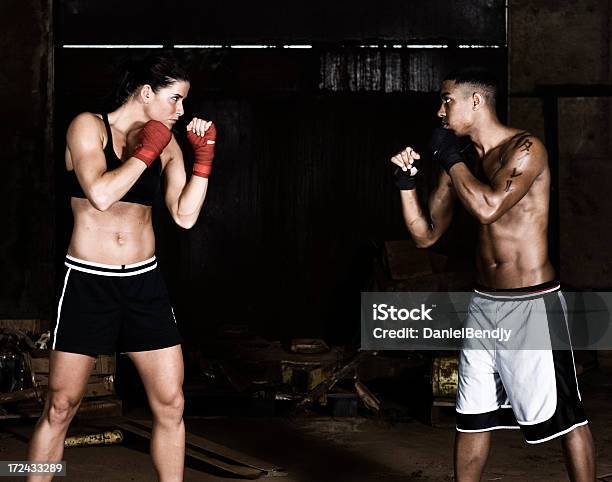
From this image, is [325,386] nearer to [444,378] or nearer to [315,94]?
[444,378]

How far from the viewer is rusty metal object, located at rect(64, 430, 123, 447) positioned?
5.91 meters

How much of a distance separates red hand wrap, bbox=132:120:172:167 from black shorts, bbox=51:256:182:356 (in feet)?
1.61

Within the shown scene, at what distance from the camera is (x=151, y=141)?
4191mm

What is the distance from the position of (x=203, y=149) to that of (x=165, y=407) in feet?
3.78

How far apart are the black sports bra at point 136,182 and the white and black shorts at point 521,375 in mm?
1542

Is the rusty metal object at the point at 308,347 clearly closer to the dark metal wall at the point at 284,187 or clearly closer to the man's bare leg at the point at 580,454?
the dark metal wall at the point at 284,187

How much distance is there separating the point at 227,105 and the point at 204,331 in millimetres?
1964

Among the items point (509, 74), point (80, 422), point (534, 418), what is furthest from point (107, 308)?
point (509, 74)

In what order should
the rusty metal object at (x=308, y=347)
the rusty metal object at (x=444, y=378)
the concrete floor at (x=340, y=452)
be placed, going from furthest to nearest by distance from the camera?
the rusty metal object at (x=308, y=347) < the rusty metal object at (x=444, y=378) < the concrete floor at (x=340, y=452)

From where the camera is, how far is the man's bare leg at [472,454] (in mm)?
4434

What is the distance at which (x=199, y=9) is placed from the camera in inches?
332

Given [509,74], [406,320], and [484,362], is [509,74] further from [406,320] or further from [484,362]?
[484,362]

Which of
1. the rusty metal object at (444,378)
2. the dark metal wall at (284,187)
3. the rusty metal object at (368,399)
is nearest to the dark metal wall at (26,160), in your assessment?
the dark metal wall at (284,187)

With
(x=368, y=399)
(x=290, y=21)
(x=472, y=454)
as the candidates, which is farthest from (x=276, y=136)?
(x=472, y=454)
